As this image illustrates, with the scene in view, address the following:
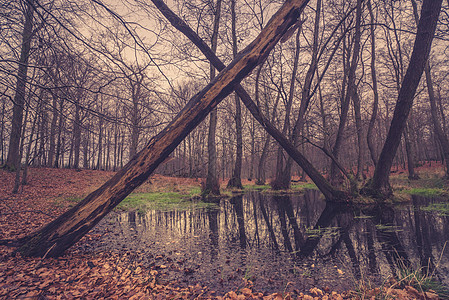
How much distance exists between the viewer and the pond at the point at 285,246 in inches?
110

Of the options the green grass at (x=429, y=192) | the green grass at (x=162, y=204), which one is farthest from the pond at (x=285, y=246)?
the green grass at (x=429, y=192)

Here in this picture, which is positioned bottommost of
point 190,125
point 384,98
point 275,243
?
point 275,243

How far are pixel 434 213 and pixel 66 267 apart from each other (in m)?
8.65

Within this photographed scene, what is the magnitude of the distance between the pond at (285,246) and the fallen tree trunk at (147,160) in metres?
1.02

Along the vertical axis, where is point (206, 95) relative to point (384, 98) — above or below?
below

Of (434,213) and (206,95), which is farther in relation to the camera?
(434,213)

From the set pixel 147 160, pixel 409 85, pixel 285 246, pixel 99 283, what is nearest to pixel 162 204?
pixel 285 246

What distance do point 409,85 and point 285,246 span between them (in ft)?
18.9

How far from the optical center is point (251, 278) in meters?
2.76

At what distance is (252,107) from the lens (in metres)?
6.51

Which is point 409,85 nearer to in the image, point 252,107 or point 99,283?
point 252,107

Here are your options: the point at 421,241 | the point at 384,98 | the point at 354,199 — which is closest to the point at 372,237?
the point at 421,241

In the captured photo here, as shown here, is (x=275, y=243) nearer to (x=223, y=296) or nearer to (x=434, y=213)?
(x=223, y=296)

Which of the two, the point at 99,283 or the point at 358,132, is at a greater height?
the point at 358,132
